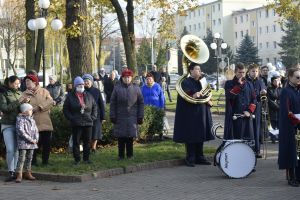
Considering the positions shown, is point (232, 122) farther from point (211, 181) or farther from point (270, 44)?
point (270, 44)

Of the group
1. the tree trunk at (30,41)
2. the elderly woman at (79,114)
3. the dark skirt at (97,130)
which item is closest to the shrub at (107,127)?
the dark skirt at (97,130)

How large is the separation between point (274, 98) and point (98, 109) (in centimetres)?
539

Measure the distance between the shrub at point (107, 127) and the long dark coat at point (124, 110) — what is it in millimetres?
1659

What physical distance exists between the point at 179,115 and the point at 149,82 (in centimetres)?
456

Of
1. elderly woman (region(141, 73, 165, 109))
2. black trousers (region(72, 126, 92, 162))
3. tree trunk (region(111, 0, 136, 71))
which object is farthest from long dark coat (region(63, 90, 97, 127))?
tree trunk (region(111, 0, 136, 71))

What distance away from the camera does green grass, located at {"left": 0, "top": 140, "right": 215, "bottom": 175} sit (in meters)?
11.1

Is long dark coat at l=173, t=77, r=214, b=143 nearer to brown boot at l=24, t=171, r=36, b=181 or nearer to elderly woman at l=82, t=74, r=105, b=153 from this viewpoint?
elderly woman at l=82, t=74, r=105, b=153

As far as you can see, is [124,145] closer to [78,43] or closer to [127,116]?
[127,116]

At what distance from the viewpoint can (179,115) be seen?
12.1 metres

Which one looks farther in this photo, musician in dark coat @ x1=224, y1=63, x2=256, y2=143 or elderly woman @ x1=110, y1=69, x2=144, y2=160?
elderly woman @ x1=110, y1=69, x2=144, y2=160

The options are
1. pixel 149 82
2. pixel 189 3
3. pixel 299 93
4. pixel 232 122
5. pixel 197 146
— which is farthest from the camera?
pixel 189 3

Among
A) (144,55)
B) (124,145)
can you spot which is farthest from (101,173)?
(144,55)

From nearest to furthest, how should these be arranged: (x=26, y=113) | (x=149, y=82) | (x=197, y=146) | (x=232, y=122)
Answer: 1. (x=26, y=113)
2. (x=232, y=122)
3. (x=197, y=146)
4. (x=149, y=82)

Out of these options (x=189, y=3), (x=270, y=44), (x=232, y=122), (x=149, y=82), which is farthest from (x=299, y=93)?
(x=270, y=44)
